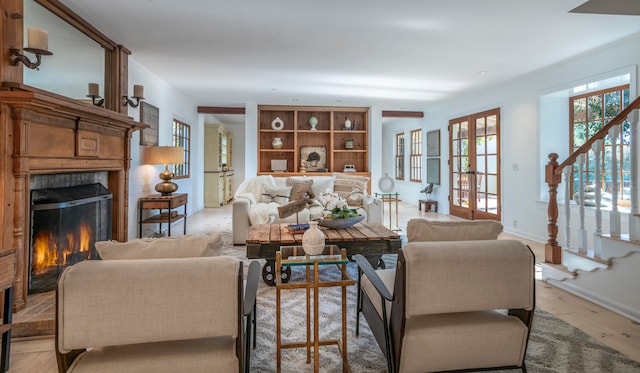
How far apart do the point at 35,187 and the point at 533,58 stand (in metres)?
5.35

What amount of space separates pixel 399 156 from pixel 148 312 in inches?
395

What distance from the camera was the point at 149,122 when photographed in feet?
16.6

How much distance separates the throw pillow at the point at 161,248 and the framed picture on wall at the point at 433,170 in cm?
720

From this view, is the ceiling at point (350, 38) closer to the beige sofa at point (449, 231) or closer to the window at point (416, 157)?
the beige sofa at point (449, 231)

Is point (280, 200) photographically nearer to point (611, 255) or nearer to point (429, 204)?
point (611, 255)

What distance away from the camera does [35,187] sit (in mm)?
2678

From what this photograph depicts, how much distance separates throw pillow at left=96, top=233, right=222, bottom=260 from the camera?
53.9 inches

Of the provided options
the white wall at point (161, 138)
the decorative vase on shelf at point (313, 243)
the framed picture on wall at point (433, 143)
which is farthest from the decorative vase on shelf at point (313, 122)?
the decorative vase on shelf at point (313, 243)

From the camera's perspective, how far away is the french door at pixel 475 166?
6.04m

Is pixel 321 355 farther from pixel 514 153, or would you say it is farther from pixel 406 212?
pixel 406 212

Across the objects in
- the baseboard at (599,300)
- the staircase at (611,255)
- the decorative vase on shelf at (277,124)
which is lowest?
the baseboard at (599,300)

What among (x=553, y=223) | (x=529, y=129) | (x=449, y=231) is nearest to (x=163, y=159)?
(x=449, y=231)

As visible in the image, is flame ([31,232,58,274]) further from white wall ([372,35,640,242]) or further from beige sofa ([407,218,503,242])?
white wall ([372,35,640,242])

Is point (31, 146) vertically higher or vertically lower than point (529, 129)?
lower
